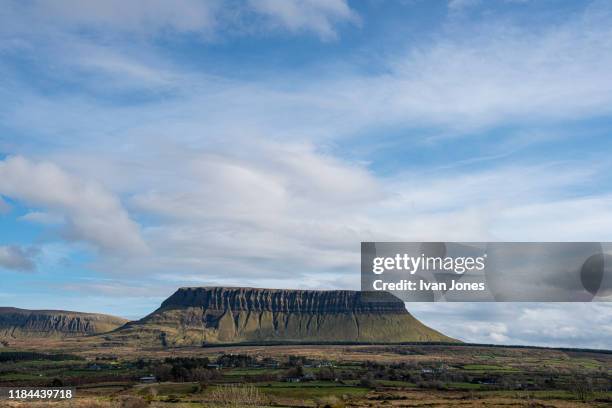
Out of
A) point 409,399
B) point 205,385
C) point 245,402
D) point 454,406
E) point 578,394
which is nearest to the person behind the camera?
point 245,402

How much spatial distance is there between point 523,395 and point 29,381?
139 metres

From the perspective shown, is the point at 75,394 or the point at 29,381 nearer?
the point at 75,394

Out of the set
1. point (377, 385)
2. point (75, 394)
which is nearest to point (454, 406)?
point (377, 385)

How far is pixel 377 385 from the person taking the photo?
606 ft

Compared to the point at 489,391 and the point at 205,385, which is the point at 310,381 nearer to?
the point at 205,385

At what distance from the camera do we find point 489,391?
569 ft

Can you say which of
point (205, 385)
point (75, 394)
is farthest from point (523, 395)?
point (75, 394)

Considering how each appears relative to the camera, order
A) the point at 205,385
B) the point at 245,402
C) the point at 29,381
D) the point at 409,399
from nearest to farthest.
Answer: the point at 245,402
the point at 409,399
the point at 205,385
the point at 29,381

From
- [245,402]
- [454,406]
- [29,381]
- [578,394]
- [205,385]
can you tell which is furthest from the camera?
[29,381]

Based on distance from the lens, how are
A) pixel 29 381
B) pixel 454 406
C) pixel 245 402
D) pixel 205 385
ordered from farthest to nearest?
1. pixel 29 381
2. pixel 205 385
3. pixel 454 406
4. pixel 245 402

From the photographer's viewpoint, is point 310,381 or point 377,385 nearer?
point 377,385

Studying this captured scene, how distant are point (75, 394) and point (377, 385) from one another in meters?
80.5

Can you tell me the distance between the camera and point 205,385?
180m

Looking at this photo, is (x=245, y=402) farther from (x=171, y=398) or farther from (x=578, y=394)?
(x=578, y=394)
